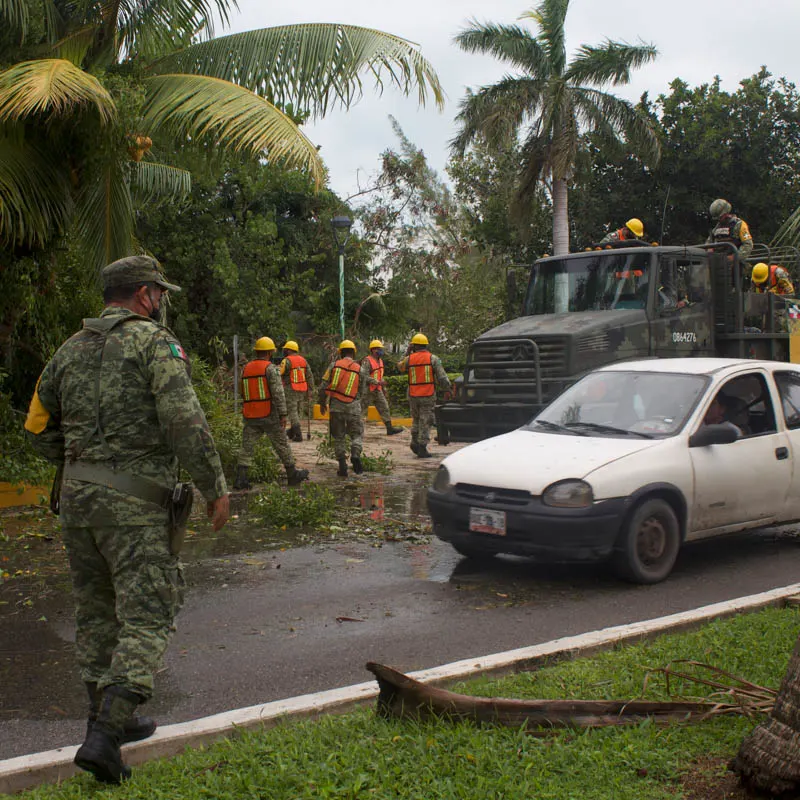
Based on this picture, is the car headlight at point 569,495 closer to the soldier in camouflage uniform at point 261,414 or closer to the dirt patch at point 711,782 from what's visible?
the dirt patch at point 711,782

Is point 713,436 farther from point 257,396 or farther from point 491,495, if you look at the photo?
point 257,396

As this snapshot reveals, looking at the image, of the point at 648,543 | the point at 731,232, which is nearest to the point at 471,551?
the point at 648,543

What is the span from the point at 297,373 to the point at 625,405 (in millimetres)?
10791

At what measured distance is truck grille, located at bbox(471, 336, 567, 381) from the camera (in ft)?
39.1

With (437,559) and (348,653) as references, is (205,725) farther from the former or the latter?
(437,559)

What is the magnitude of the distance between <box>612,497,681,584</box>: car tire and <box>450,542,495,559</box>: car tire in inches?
38.9

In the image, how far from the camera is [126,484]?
3.87 meters

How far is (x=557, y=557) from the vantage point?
6.72 metres

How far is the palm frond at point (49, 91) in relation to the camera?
27.4 ft

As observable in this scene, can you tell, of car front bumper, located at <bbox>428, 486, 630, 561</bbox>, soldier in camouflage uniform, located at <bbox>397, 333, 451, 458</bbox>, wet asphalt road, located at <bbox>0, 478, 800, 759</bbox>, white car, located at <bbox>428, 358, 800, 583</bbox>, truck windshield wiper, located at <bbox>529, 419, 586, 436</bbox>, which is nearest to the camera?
wet asphalt road, located at <bbox>0, 478, 800, 759</bbox>

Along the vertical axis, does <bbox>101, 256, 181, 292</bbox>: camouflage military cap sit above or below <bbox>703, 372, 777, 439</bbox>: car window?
above

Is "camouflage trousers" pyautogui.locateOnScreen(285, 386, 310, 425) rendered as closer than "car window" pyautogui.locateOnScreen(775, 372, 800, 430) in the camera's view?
No

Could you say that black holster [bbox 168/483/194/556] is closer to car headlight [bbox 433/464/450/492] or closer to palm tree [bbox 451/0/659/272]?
car headlight [bbox 433/464/450/492]

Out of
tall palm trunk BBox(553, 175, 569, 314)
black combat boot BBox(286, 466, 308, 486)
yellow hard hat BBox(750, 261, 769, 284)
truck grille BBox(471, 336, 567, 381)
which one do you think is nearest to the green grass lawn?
truck grille BBox(471, 336, 567, 381)
